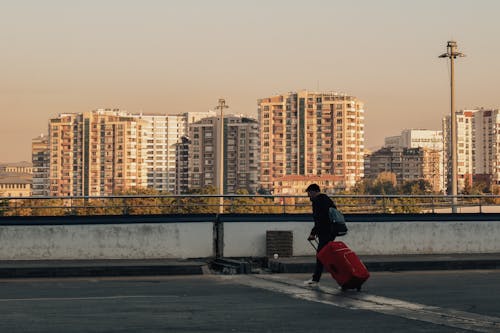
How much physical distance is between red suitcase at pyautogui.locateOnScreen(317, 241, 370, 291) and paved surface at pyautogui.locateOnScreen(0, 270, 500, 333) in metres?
0.28

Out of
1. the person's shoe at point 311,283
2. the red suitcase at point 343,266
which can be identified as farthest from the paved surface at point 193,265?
the red suitcase at point 343,266

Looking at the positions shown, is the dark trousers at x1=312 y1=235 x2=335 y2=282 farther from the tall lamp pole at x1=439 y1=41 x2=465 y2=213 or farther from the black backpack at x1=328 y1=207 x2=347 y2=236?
the tall lamp pole at x1=439 y1=41 x2=465 y2=213

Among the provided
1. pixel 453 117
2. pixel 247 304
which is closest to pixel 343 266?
pixel 247 304

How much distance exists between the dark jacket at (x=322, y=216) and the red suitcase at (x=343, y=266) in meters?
0.37

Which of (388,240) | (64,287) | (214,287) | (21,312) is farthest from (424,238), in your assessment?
(21,312)

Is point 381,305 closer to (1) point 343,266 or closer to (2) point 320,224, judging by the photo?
(1) point 343,266

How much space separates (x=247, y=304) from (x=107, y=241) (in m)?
8.59

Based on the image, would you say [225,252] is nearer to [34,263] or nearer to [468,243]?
[34,263]

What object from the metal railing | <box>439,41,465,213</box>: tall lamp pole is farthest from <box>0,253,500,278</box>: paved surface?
<box>439,41,465,213</box>: tall lamp pole

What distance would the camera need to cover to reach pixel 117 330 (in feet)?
37.7

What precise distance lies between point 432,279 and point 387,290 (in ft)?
8.47

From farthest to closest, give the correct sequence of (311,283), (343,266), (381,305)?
(311,283), (343,266), (381,305)

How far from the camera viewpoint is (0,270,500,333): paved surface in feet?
39.2

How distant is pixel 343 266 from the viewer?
16.5 meters
